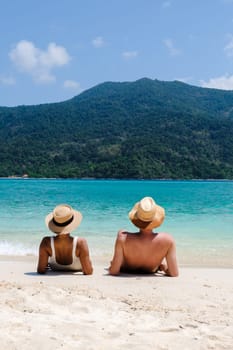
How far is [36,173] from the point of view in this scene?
13750 centimetres

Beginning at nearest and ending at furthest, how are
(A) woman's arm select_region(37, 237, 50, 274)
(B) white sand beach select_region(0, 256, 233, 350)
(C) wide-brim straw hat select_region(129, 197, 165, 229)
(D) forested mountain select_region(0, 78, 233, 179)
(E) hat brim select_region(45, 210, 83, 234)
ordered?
(B) white sand beach select_region(0, 256, 233, 350) → (C) wide-brim straw hat select_region(129, 197, 165, 229) → (E) hat brim select_region(45, 210, 83, 234) → (A) woman's arm select_region(37, 237, 50, 274) → (D) forested mountain select_region(0, 78, 233, 179)

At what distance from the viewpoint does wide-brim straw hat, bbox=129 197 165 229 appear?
6129mm

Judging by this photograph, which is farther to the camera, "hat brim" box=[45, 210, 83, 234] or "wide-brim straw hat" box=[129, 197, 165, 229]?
"hat brim" box=[45, 210, 83, 234]

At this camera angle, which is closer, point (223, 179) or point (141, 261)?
point (141, 261)

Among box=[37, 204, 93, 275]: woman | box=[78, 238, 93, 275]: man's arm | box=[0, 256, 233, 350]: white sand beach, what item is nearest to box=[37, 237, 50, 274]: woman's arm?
box=[37, 204, 93, 275]: woman

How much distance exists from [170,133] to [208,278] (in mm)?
141303

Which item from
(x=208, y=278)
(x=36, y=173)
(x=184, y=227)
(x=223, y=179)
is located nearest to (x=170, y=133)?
(x=223, y=179)

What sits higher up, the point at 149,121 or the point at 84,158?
the point at 149,121

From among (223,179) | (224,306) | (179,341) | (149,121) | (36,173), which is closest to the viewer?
(179,341)

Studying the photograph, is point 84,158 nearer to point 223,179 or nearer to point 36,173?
point 36,173

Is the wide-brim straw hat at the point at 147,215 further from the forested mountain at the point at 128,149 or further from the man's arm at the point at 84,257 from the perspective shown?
the forested mountain at the point at 128,149

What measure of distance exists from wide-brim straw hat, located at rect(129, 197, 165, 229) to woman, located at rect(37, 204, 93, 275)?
803 millimetres

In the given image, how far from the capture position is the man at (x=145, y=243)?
6199 millimetres

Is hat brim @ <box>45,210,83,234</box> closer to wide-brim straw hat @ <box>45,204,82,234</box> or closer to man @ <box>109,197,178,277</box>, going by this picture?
wide-brim straw hat @ <box>45,204,82,234</box>
